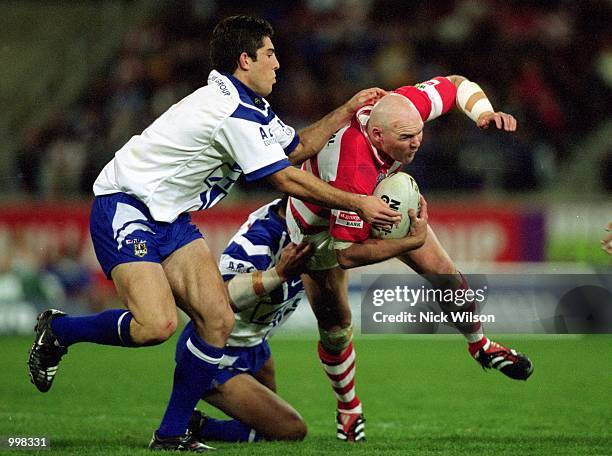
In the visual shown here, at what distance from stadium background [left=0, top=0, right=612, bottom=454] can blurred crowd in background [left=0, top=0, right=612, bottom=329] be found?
0.08ft

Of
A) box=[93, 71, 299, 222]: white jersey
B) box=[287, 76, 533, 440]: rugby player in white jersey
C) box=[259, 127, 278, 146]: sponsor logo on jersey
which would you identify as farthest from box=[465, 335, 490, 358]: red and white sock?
box=[259, 127, 278, 146]: sponsor logo on jersey

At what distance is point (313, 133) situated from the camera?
5.48 meters

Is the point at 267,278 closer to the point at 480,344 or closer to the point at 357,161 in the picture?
the point at 357,161

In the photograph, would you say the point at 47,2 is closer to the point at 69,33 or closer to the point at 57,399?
the point at 69,33

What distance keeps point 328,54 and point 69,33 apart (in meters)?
Answer: 3.89

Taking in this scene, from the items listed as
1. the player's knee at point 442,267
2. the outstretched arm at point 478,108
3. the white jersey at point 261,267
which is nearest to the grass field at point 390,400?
the white jersey at point 261,267

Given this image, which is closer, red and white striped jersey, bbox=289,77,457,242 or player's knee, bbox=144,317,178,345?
player's knee, bbox=144,317,178,345

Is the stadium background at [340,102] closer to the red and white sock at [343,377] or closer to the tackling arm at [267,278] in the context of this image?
the red and white sock at [343,377]

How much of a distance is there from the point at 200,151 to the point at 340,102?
6.21m

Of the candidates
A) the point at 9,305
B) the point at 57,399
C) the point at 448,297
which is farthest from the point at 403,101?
the point at 9,305

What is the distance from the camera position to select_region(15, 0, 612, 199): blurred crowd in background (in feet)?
34.2

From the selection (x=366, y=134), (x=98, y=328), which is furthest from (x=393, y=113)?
(x=98, y=328)

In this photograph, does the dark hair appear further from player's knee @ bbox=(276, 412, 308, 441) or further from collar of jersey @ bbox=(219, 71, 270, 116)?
player's knee @ bbox=(276, 412, 308, 441)

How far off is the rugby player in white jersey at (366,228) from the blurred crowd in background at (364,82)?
3673 millimetres
